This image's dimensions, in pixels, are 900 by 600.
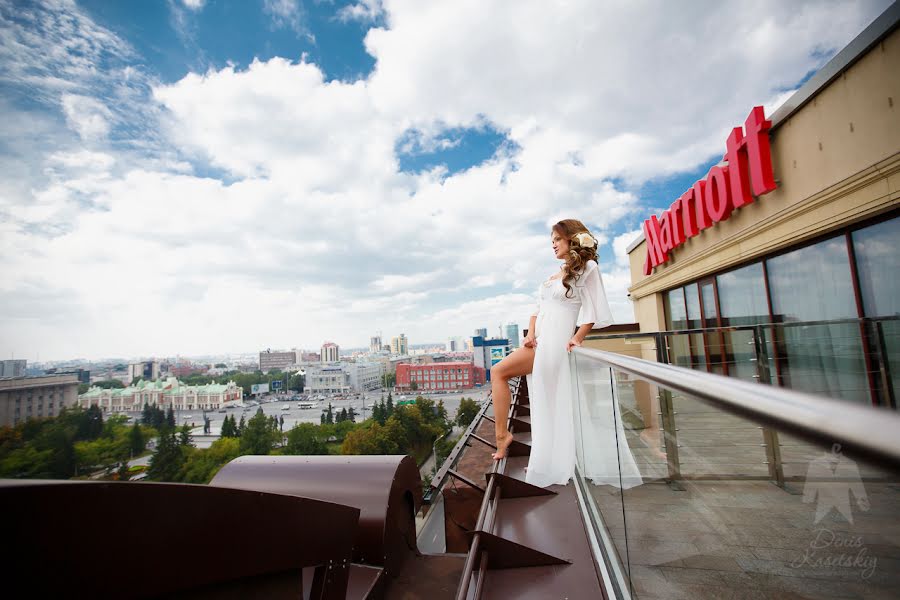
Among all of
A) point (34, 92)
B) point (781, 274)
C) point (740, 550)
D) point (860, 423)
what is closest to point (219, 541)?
point (860, 423)

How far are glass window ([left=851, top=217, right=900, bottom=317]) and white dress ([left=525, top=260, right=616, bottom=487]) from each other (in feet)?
12.0

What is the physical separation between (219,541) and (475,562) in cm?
143

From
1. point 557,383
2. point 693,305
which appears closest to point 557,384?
point 557,383

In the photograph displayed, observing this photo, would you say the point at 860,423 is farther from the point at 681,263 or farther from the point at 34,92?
the point at 34,92

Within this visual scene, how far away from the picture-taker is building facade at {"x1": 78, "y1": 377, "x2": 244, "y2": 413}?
58.4m

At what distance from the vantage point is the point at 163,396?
68688 mm

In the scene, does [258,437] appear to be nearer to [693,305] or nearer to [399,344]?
[693,305]

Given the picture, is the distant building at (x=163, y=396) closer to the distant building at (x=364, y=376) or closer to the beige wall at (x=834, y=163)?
the distant building at (x=364, y=376)

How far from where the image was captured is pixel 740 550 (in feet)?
2.51

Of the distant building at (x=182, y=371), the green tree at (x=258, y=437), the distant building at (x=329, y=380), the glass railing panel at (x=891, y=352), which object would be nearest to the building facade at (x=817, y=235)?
the glass railing panel at (x=891, y=352)

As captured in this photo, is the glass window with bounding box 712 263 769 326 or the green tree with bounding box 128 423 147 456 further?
the green tree with bounding box 128 423 147 456

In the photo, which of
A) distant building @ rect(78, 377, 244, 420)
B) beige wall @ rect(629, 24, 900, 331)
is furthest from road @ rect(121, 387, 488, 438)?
beige wall @ rect(629, 24, 900, 331)

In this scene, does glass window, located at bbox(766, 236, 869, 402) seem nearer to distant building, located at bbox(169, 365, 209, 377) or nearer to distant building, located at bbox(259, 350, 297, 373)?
distant building, located at bbox(169, 365, 209, 377)

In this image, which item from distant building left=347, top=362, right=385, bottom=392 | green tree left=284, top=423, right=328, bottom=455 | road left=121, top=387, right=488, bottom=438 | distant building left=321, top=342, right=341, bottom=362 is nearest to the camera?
green tree left=284, top=423, right=328, bottom=455
